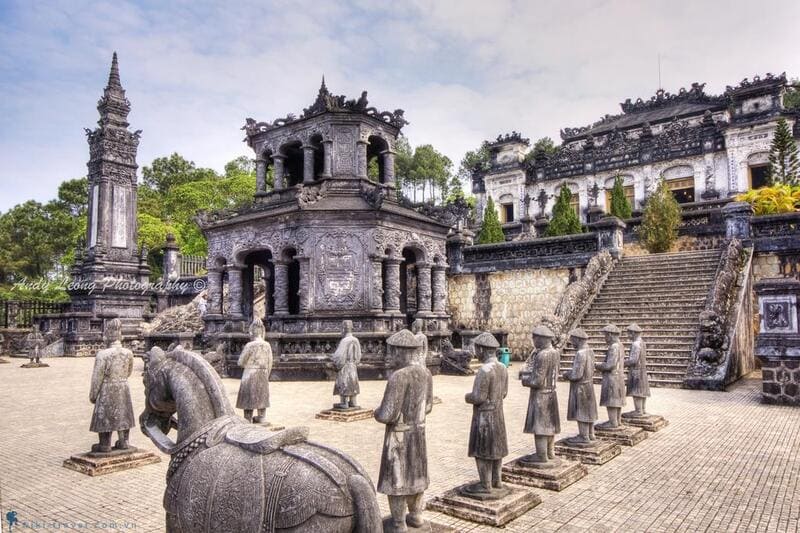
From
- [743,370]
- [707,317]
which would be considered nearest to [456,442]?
[707,317]

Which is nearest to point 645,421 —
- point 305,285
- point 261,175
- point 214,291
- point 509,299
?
point 305,285

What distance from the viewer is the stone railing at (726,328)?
12.7m

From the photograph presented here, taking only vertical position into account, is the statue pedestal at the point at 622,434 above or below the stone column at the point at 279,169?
below

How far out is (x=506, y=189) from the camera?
42.5 meters

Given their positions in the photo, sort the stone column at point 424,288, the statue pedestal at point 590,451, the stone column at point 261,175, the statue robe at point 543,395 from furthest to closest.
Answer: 1. the stone column at point 261,175
2. the stone column at point 424,288
3. the statue pedestal at point 590,451
4. the statue robe at point 543,395

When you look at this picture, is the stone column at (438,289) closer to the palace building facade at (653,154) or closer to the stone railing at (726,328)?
the stone railing at (726,328)

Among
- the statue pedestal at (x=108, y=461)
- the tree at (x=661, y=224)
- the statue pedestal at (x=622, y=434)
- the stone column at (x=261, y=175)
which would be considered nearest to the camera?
the statue pedestal at (x=108, y=461)

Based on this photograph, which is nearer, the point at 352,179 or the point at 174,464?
the point at 174,464

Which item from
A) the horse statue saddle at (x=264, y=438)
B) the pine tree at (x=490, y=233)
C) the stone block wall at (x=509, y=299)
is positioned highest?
the pine tree at (x=490, y=233)

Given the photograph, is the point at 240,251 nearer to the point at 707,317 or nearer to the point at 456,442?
the point at 456,442

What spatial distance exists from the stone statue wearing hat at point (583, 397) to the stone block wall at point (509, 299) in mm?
12329

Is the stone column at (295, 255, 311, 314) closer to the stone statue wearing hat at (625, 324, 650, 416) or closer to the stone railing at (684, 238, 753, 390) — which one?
the stone statue wearing hat at (625, 324, 650, 416)

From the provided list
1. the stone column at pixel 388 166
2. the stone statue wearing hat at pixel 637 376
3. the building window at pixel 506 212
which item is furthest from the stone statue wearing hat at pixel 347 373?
the building window at pixel 506 212

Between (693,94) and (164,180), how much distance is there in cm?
4387
